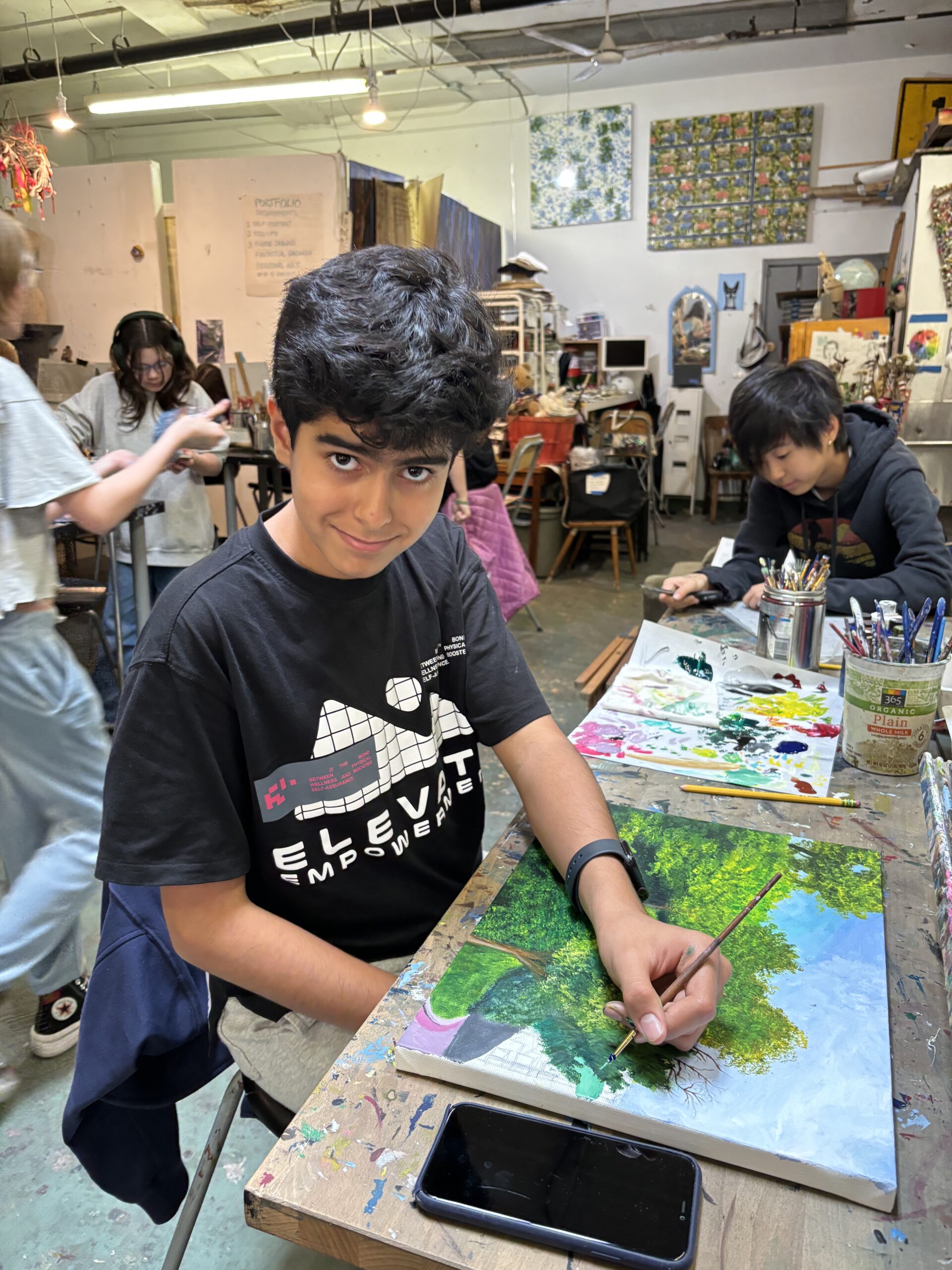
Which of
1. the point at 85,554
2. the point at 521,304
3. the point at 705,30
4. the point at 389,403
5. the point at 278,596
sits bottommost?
the point at 85,554

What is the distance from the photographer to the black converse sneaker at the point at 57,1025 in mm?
1761

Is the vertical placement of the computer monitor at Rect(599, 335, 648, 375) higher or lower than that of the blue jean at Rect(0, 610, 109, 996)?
higher

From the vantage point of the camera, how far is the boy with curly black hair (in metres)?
0.74

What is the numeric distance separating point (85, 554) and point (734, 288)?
6399 mm

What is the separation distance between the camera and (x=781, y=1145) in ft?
1.80

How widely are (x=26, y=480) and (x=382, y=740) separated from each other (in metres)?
1.04

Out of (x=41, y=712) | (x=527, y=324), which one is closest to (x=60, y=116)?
(x=527, y=324)

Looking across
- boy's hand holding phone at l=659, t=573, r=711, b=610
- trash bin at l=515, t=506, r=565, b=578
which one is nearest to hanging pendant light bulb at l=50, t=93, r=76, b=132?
trash bin at l=515, t=506, r=565, b=578

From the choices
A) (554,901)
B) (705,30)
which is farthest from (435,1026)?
(705,30)

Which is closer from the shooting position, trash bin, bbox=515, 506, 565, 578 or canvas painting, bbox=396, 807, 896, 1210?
canvas painting, bbox=396, 807, 896, 1210

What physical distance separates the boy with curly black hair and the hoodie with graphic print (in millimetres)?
1086

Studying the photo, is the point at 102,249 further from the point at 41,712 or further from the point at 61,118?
the point at 41,712

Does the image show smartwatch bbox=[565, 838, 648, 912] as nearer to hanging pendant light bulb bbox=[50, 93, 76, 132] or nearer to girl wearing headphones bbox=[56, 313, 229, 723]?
girl wearing headphones bbox=[56, 313, 229, 723]

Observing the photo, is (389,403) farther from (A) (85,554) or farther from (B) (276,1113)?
(A) (85,554)
